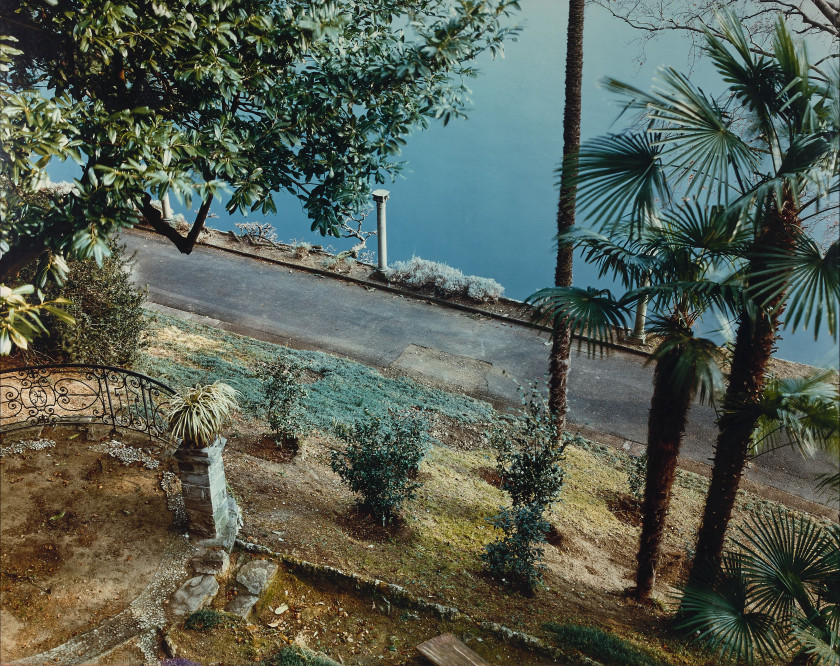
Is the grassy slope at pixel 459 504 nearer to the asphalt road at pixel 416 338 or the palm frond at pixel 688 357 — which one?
the asphalt road at pixel 416 338

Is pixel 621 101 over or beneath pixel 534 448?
over

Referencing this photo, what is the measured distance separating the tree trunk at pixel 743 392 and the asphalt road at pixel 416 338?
445 centimetres

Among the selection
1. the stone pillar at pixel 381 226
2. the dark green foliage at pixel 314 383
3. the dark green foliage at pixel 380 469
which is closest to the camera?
the dark green foliage at pixel 380 469

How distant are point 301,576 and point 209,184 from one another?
3643 mm

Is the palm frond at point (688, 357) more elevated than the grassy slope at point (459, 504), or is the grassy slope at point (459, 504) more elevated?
the palm frond at point (688, 357)

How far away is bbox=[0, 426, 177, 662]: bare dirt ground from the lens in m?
5.48

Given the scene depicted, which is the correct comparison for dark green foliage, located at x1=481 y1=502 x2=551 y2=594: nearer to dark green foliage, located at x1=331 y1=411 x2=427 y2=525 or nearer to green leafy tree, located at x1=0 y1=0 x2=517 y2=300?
dark green foliage, located at x1=331 y1=411 x2=427 y2=525

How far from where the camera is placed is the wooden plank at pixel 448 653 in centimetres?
543

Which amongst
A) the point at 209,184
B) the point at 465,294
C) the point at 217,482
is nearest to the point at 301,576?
the point at 217,482

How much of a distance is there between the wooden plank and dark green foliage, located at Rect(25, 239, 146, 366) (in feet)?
20.0

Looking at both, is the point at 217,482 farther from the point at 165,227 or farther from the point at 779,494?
the point at 779,494

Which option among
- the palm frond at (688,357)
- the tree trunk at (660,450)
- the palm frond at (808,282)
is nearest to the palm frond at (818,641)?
the tree trunk at (660,450)

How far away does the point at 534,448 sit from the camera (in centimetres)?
767

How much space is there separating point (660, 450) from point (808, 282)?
2079 mm
